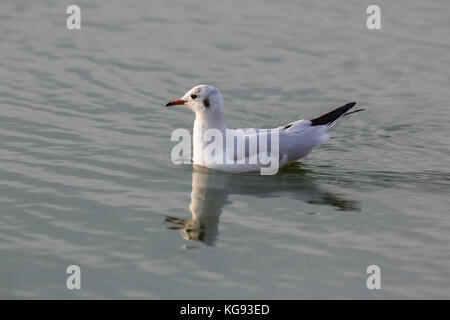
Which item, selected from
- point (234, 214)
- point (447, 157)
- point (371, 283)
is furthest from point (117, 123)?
point (371, 283)

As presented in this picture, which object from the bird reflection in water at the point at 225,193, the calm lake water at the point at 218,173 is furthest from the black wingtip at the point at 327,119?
the bird reflection in water at the point at 225,193

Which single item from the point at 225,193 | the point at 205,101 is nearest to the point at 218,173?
the point at 225,193

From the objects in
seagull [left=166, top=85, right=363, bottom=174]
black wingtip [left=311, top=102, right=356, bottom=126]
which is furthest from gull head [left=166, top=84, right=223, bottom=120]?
black wingtip [left=311, top=102, right=356, bottom=126]

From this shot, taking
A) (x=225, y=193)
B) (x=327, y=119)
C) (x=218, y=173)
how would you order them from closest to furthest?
(x=225, y=193) → (x=218, y=173) → (x=327, y=119)

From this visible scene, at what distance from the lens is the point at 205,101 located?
37.9 ft

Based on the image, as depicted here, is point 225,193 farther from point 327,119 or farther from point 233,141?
point 327,119

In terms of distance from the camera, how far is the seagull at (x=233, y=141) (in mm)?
11344

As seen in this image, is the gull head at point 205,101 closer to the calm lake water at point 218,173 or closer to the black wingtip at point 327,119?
the calm lake water at point 218,173

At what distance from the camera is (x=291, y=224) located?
380 inches

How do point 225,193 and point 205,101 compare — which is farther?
point 205,101

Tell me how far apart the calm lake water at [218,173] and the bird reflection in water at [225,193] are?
4cm

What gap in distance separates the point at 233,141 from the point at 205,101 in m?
0.70

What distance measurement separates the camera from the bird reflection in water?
31.2ft

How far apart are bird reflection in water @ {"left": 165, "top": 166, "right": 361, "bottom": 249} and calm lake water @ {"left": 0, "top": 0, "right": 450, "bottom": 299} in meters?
0.04
